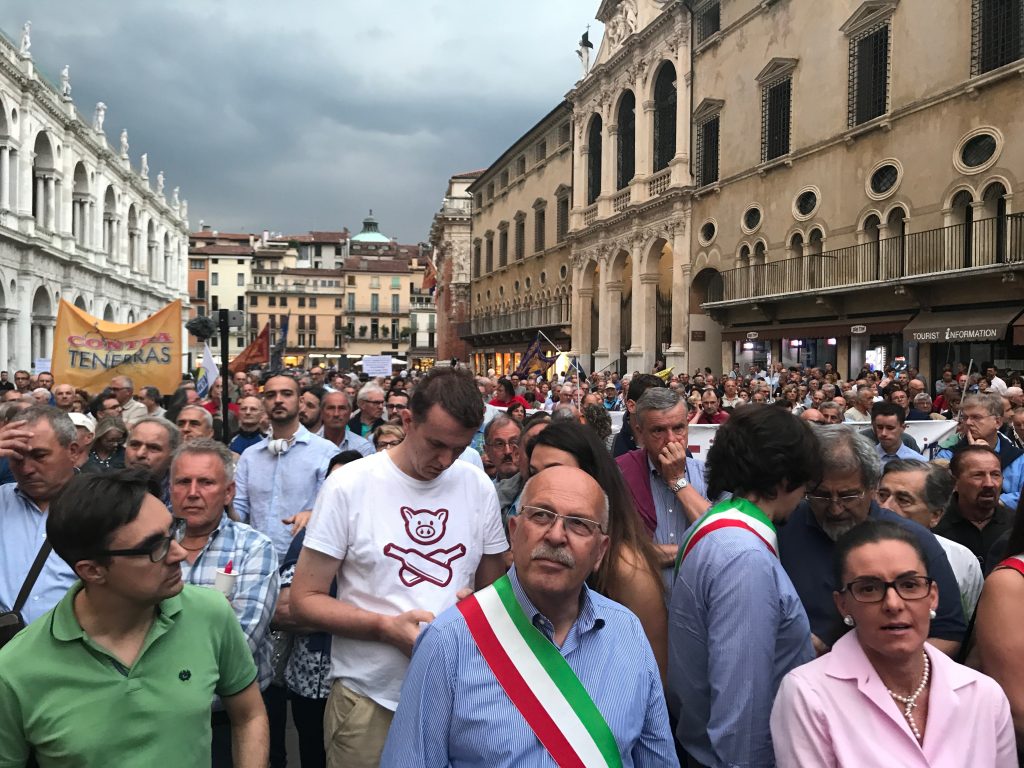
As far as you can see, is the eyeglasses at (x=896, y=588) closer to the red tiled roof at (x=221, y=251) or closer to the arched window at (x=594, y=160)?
the arched window at (x=594, y=160)

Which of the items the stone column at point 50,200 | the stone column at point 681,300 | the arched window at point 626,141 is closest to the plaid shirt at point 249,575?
the stone column at point 681,300

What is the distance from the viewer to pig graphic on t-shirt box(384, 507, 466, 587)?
313 cm

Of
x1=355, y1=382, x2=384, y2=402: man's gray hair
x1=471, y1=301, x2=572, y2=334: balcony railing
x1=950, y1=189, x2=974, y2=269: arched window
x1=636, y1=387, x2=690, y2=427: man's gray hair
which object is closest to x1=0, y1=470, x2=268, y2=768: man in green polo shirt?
x1=636, y1=387, x2=690, y2=427: man's gray hair

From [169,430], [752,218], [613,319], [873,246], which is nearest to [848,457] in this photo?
[169,430]

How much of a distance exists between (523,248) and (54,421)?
4700 cm

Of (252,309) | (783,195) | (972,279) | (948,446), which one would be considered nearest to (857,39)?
(783,195)

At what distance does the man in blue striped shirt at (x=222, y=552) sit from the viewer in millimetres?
3221

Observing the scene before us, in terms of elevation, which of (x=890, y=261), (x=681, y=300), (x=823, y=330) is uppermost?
(x=890, y=261)

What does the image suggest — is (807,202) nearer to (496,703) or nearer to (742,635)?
(742,635)

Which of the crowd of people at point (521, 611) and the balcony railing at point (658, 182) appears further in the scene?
the balcony railing at point (658, 182)

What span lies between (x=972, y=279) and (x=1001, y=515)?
1599 cm

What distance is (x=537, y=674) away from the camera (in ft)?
6.91

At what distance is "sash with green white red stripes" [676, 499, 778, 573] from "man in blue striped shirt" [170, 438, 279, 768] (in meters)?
1.63

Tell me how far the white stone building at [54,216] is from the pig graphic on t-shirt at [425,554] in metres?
39.3
